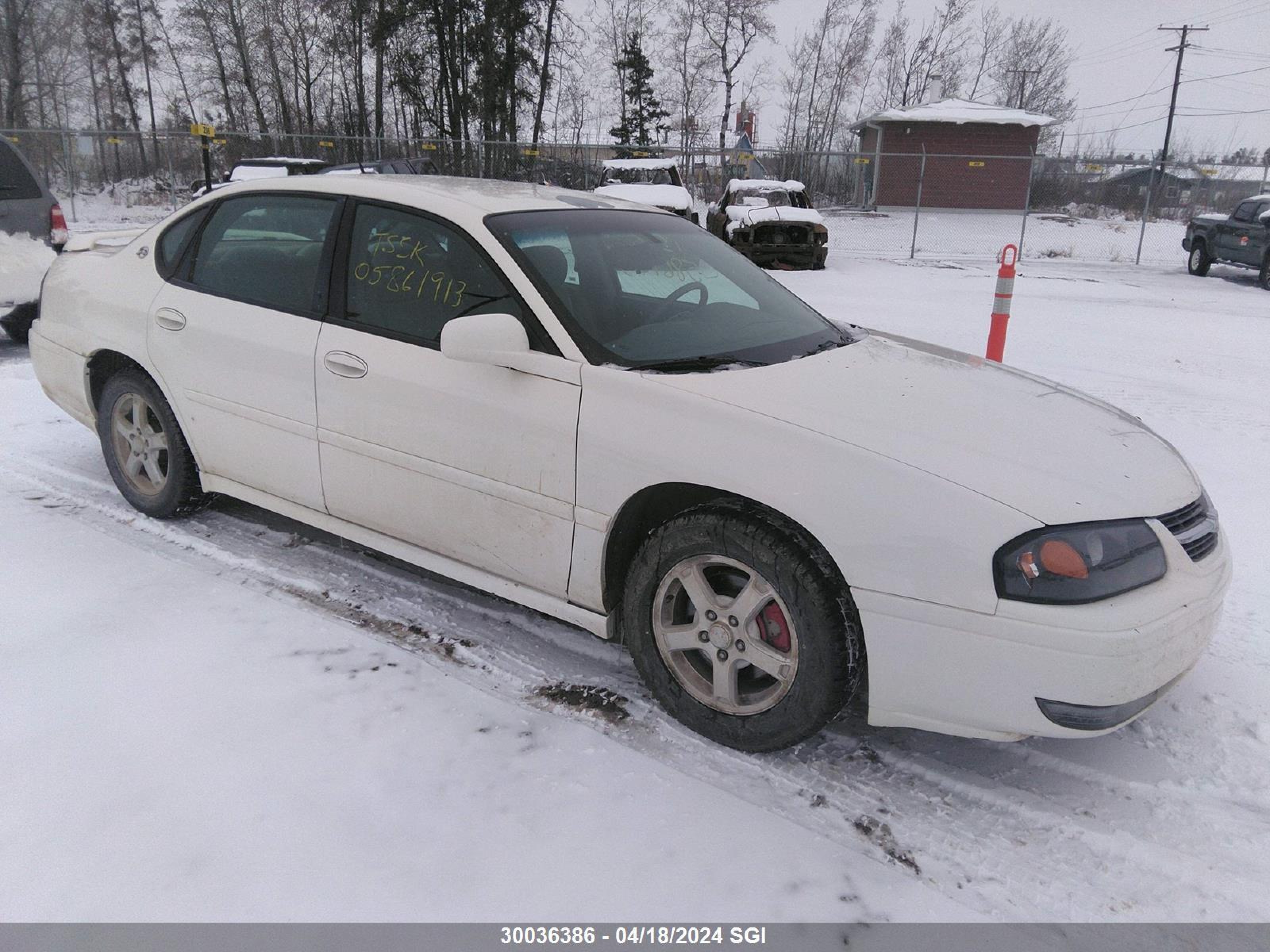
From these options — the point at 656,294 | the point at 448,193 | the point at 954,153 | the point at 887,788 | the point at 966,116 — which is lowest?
the point at 887,788

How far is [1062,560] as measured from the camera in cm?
219

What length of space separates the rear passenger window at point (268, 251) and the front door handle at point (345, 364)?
0.81 ft

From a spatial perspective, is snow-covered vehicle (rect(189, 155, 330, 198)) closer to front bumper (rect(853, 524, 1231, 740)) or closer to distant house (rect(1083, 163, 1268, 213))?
front bumper (rect(853, 524, 1231, 740))

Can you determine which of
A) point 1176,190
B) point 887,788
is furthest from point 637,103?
point 887,788

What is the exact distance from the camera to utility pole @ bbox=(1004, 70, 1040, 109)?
49.5m

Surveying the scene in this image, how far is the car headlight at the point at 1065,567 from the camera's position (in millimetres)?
2178

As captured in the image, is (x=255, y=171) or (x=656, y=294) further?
(x=255, y=171)

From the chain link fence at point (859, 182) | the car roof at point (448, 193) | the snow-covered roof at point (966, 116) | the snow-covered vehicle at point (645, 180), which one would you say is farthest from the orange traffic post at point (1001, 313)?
the snow-covered roof at point (966, 116)

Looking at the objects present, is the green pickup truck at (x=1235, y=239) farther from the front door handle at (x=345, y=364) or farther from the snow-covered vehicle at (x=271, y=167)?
the snow-covered vehicle at (x=271, y=167)

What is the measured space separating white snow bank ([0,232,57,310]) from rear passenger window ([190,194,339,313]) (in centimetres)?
442

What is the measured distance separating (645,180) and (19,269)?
11.5 metres

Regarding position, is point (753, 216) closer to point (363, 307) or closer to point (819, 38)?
point (363, 307)
